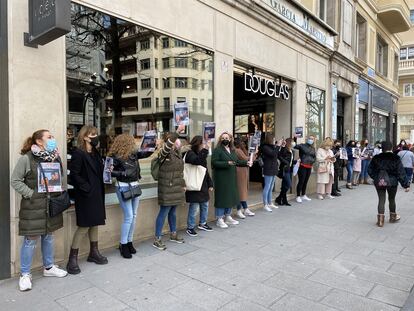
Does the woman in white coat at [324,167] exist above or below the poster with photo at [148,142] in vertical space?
below

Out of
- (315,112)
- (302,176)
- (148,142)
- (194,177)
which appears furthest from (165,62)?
(315,112)

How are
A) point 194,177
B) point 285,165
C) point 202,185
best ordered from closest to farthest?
point 194,177 → point 202,185 → point 285,165

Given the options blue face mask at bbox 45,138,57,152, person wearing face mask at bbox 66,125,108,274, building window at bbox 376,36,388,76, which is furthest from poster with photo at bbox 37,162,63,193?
building window at bbox 376,36,388,76

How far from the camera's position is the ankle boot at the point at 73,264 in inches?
169

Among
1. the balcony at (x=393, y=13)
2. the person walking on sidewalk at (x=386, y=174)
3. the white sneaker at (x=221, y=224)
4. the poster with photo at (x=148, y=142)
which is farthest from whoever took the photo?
the balcony at (x=393, y=13)

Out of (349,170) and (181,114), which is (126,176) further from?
(349,170)

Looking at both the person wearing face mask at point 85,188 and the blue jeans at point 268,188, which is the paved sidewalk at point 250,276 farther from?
the blue jeans at point 268,188

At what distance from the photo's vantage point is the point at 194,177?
5820 mm

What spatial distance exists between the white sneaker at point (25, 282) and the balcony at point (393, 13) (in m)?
18.2

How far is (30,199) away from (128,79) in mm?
2743

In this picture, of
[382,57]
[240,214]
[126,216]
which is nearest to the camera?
[126,216]

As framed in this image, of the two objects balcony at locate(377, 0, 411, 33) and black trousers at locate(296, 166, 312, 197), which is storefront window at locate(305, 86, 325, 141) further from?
balcony at locate(377, 0, 411, 33)

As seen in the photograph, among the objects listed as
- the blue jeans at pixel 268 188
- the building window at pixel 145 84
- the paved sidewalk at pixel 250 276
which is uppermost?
the building window at pixel 145 84

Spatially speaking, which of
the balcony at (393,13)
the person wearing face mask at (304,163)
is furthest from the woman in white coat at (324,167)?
the balcony at (393,13)
